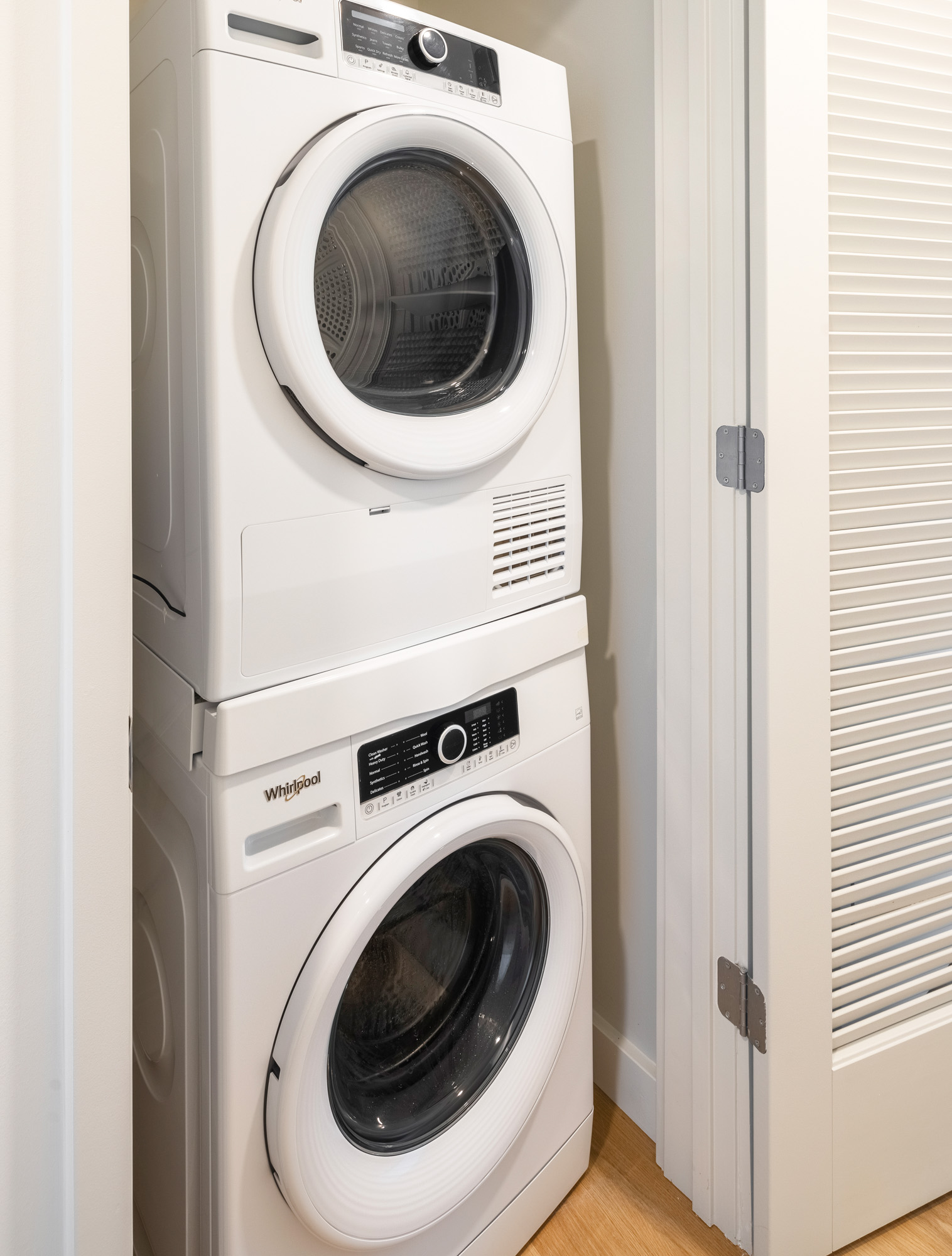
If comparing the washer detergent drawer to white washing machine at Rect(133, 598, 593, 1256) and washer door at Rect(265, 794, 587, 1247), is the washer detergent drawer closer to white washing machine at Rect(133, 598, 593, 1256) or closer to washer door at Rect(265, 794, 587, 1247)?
white washing machine at Rect(133, 598, 593, 1256)

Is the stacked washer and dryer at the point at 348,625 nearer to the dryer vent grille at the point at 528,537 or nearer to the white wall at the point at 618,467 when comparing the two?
the dryer vent grille at the point at 528,537

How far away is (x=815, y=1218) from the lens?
1274 millimetres

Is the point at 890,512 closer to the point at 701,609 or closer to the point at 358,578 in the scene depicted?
the point at 701,609

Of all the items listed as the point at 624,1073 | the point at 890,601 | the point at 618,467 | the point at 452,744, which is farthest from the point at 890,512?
the point at 624,1073

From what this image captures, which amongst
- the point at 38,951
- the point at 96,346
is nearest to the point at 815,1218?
the point at 38,951

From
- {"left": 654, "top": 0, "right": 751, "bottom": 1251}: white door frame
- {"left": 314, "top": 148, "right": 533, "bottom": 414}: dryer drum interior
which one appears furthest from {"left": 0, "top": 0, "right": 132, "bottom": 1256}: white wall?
{"left": 654, "top": 0, "right": 751, "bottom": 1251}: white door frame

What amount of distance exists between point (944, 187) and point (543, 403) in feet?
2.15

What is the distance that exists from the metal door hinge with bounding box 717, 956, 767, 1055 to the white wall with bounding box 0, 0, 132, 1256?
84 cm

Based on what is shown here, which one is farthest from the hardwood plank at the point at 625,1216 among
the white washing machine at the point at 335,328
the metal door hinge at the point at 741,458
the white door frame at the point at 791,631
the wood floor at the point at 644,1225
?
the metal door hinge at the point at 741,458

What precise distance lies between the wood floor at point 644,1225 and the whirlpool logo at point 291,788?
0.87m

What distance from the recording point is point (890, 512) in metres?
1.24

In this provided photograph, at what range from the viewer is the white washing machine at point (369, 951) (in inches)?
36.9

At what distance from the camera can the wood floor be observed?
4.29 ft

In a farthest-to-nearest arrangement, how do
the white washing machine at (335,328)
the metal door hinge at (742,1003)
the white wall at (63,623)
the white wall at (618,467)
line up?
the white wall at (618,467) < the metal door hinge at (742,1003) < the white washing machine at (335,328) < the white wall at (63,623)
